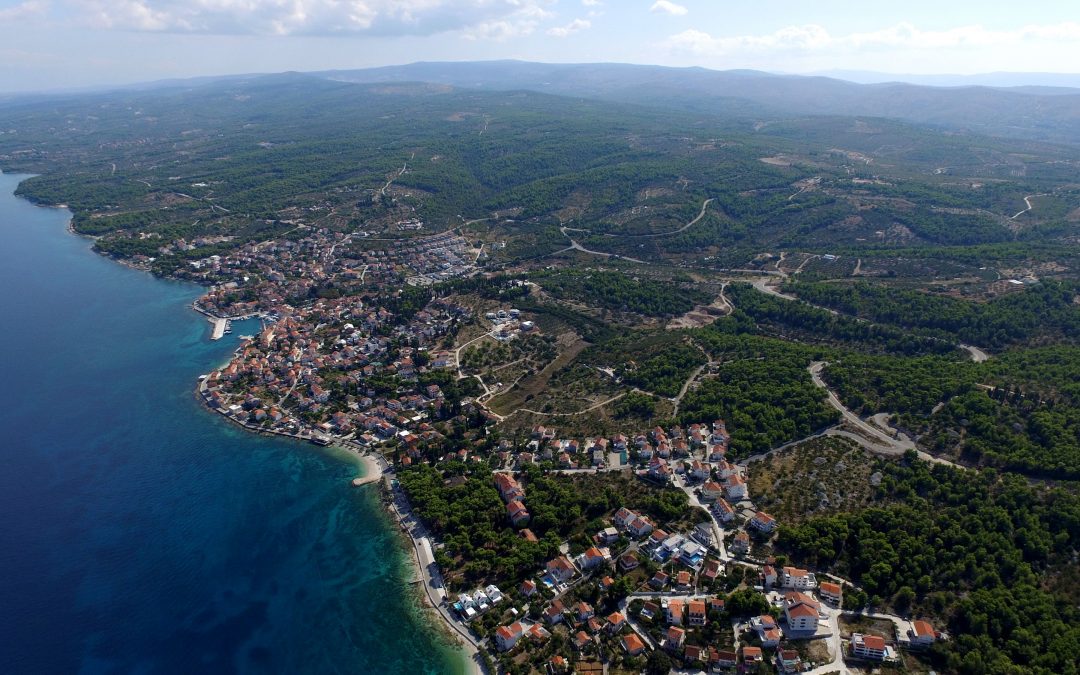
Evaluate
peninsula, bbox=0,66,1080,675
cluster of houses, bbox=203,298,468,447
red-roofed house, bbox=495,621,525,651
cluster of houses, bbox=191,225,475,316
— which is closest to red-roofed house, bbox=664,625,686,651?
peninsula, bbox=0,66,1080,675

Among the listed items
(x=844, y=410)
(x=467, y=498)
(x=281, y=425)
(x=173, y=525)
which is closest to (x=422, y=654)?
(x=467, y=498)

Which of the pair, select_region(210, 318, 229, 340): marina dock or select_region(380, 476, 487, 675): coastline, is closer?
select_region(380, 476, 487, 675): coastline

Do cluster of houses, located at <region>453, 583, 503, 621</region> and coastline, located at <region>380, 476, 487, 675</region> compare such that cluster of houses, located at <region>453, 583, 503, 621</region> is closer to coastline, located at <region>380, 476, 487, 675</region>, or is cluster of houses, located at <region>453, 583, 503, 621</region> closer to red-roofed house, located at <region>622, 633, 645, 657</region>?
coastline, located at <region>380, 476, 487, 675</region>

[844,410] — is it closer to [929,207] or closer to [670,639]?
[670,639]

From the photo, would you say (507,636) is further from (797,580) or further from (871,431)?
(871,431)

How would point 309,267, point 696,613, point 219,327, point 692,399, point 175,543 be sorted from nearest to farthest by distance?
point 696,613, point 175,543, point 692,399, point 219,327, point 309,267

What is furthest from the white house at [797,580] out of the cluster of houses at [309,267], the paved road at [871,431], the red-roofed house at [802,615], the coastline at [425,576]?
the cluster of houses at [309,267]

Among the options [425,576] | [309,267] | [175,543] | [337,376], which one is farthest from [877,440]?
[309,267]

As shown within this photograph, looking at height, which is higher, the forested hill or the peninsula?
the forested hill
